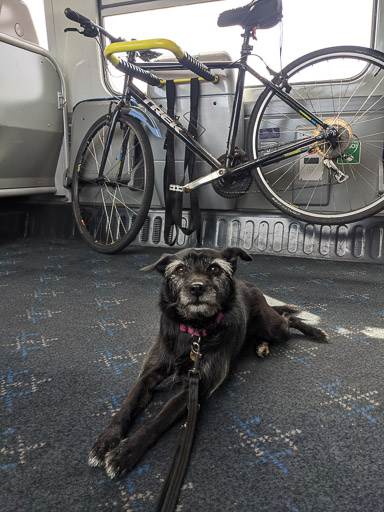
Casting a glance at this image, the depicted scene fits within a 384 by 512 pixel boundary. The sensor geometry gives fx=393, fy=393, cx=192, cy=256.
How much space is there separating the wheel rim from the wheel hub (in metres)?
1.39

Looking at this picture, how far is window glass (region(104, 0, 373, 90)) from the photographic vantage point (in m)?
3.05

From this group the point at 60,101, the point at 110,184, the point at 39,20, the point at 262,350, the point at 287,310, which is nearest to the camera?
the point at 262,350

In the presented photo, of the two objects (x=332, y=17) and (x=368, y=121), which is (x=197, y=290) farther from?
(x=332, y=17)

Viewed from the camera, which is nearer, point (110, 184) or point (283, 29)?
point (283, 29)

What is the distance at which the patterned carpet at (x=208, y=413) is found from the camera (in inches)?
32.7

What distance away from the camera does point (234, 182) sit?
304 cm

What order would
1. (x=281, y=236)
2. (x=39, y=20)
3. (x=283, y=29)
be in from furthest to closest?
1. (x=39, y=20)
2. (x=281, y=236)
3. (x=283, y=29)

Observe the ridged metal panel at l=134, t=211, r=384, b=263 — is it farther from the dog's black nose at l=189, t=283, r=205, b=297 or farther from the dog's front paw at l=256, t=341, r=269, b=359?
the dog's black nose at l=189, t=283, r=205, b=297

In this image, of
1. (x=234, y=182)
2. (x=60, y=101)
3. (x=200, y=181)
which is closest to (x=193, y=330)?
(x=200, y=181)

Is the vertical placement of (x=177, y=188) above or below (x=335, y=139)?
below

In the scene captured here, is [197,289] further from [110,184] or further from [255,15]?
[110,184]

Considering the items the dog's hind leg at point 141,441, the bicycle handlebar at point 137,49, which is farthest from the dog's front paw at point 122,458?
the bicycle handlebar at point 137,49

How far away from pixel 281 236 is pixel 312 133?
846mm

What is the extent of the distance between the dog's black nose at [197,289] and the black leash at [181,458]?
7.3 inches
